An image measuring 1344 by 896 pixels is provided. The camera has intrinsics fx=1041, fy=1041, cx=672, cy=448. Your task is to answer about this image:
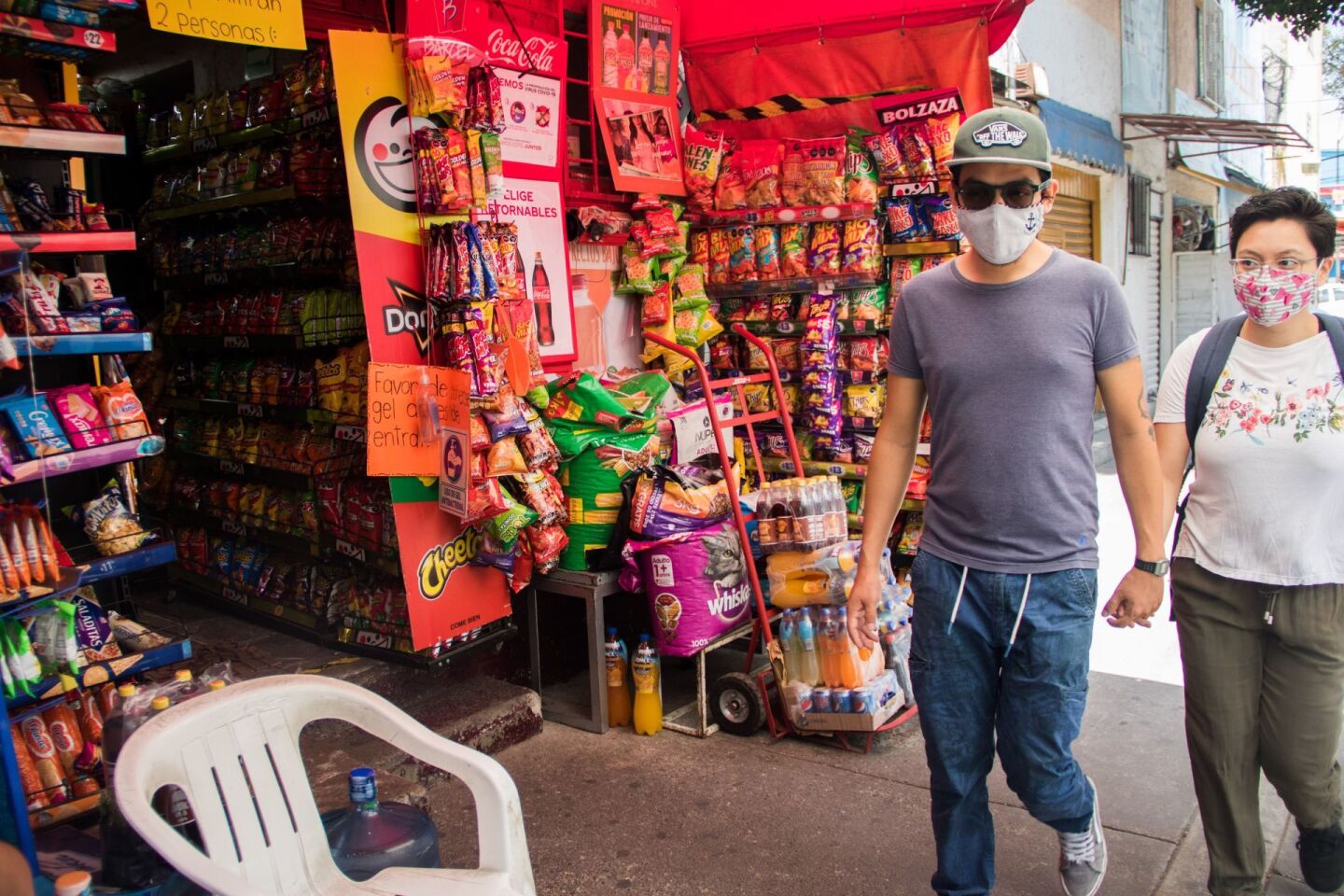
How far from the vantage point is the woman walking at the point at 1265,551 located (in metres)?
2.76

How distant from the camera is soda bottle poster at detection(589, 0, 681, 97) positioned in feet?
16.4

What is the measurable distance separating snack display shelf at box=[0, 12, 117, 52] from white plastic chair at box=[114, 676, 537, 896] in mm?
1659

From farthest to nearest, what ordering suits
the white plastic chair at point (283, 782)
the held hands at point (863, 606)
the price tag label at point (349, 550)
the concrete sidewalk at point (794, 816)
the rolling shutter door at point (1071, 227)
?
the rolling shutter door at point (1071, 227)
the price tag label at point (349, 550)
the concrete sidewalk at point (794, 816)
the held hands at point (863, 606)
the white plastic chair at point (283, 782)

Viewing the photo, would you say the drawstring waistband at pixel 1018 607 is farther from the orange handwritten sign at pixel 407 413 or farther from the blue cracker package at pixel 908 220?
the blue cracker package at pixel 908 220

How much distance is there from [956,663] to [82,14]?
112 inches

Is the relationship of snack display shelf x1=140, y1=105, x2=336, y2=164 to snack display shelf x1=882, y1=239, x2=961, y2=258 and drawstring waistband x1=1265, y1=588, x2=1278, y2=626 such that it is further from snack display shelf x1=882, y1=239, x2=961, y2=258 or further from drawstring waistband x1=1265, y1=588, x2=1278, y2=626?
drawstring waistband x1=1265, y1=588, x2=1278, y2=626

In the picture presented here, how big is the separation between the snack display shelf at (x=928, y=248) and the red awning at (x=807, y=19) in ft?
3.39

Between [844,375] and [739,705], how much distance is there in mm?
1941

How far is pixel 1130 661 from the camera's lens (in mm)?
5102

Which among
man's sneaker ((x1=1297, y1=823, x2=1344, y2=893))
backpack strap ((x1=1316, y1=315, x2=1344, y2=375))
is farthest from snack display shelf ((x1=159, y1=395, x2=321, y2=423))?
man's sneaker ((x1=1297, y1=823, x2=1344, y2=893))

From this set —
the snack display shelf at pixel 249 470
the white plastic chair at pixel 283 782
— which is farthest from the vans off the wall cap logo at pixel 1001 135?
the snack display shelf at pixel 249 470

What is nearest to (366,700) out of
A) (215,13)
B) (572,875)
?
(572,875)

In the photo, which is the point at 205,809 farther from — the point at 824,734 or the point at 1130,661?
the point at 1130,661

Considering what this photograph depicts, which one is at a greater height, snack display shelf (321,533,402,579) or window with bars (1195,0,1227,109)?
window with bars (1195,0,1227,109)
